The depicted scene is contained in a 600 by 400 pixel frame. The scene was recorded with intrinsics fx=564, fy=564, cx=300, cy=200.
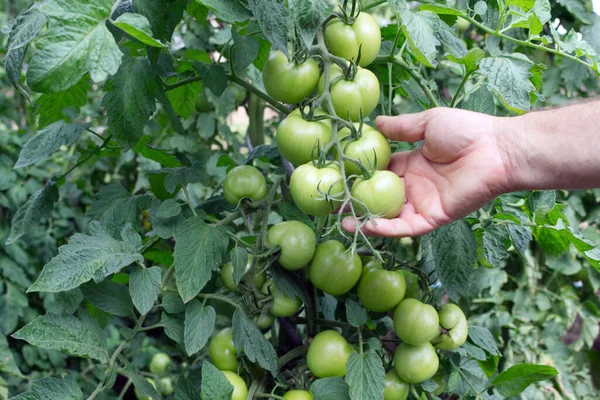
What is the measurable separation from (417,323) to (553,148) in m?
0.29

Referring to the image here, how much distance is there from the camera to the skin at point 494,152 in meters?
0.74

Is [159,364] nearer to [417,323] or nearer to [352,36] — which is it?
[417,323]

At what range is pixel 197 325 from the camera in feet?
2.35

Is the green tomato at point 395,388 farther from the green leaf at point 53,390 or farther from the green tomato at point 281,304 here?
the green leaf at point 53,390

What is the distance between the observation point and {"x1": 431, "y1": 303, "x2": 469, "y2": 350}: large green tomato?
80 cm

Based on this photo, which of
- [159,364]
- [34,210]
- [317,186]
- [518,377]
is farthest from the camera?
[159,364]

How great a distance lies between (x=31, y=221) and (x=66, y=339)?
1.10 ft

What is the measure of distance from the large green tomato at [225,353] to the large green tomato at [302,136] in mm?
278

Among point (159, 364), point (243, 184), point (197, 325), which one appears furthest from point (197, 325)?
point (159, 364)

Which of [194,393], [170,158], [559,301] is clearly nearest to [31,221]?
[170,158]

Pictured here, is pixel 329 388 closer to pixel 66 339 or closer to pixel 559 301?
pixel 66 339

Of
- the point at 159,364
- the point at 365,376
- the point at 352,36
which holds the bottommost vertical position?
the point at 159,364

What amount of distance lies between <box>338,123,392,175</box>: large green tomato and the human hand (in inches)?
3.6

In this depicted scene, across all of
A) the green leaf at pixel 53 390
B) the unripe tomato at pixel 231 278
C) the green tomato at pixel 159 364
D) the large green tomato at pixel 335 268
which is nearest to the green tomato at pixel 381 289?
the large green tomato at pixel 335 268
